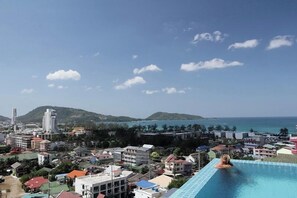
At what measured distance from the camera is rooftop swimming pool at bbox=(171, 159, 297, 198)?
8.76m

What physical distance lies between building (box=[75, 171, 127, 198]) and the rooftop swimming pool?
24.2 feet

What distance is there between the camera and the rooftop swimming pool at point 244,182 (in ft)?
28.7

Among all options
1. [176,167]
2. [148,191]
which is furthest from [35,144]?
[148,191]

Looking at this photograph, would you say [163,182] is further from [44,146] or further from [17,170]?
[44,146]

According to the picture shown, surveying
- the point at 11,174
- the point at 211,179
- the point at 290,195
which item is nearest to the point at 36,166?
the point at 11,174

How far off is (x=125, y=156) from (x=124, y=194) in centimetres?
1449

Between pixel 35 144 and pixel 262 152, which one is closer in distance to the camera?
pixel 262 152

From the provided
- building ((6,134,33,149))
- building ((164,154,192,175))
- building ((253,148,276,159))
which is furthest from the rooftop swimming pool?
building ((6,134,33,149))

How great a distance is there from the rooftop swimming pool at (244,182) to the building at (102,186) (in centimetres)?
737

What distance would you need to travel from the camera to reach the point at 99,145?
48281mm

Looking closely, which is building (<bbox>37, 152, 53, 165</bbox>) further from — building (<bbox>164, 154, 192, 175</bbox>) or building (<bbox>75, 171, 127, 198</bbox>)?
building (<bbox>75, 171, 127, 198</bbox>)

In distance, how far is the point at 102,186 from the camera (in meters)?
17.0

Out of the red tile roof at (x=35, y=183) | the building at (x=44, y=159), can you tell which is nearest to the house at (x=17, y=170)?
the building at (x=44, y=159)

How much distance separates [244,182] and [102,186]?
944 centimetres
